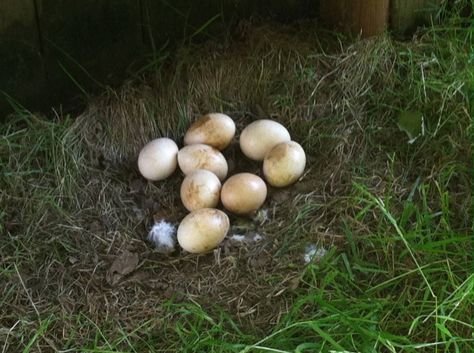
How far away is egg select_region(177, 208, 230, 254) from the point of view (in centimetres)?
173

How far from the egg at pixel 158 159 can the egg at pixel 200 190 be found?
0.09 meters

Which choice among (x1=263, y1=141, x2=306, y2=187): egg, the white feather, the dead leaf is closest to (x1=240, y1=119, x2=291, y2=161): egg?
(x1=263, y1=141, x2=306, y2=187): egg

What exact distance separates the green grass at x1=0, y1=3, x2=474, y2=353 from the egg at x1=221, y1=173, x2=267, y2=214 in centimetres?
5

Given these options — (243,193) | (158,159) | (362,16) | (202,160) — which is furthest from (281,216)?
(362,16)

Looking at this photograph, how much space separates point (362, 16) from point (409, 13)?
0.15m

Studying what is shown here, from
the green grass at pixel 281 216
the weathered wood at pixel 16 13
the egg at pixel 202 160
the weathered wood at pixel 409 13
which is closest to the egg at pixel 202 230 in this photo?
the green grass at pixel 281 216

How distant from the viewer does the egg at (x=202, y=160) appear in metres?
1.87

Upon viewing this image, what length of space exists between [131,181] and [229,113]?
331 mm

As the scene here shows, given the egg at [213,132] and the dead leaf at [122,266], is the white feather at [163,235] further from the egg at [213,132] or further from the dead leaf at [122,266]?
the egg at [213,132]

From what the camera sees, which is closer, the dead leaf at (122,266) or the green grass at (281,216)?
the green grass at (281,216)

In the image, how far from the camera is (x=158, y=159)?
1891mm

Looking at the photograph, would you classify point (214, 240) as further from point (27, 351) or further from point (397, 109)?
point (397, 109)

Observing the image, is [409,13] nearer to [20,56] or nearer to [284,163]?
[284,163]

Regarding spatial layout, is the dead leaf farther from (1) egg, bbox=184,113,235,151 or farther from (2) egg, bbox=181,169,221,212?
(1) egg, bbox=184,113,235,151
